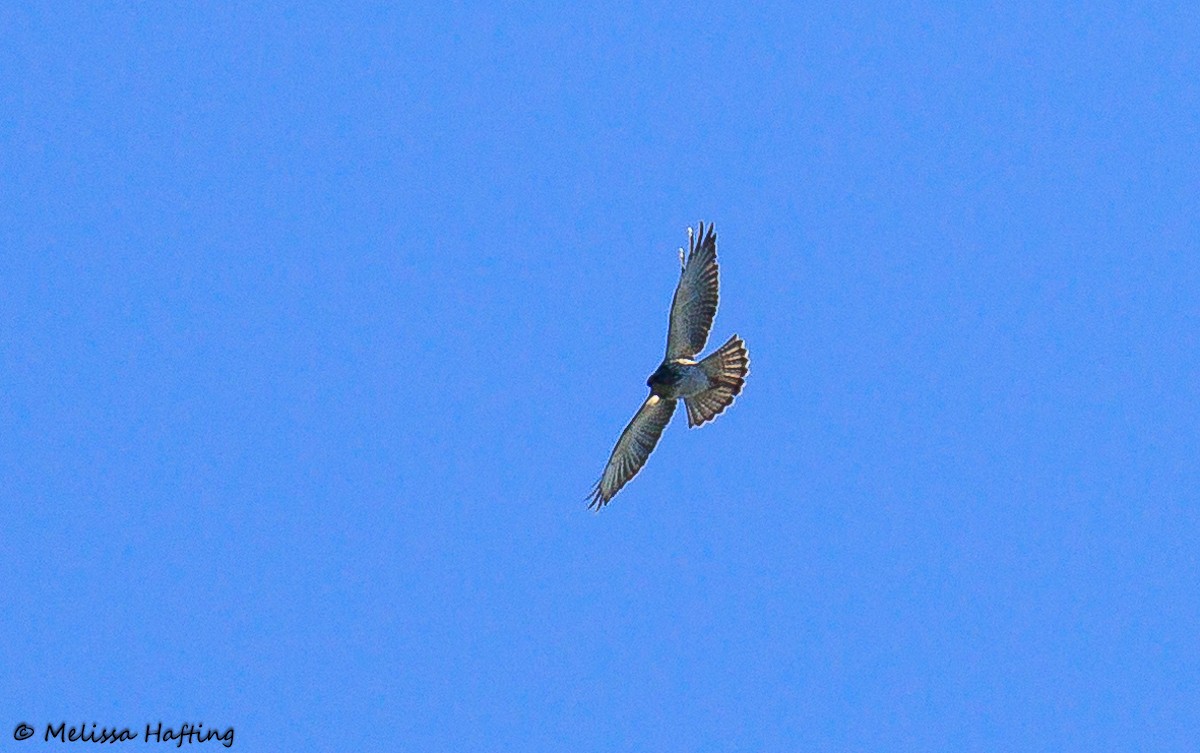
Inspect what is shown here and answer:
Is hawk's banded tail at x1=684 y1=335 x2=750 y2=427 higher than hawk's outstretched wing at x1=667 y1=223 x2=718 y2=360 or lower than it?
lower

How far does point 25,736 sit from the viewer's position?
23.9m

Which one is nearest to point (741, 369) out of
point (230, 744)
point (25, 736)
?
point (230, 744)

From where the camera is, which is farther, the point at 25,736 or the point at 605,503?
the point at 605,503

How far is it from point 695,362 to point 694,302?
74 centimetres

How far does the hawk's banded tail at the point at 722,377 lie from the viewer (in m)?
25.0

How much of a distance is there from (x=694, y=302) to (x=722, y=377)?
964mm

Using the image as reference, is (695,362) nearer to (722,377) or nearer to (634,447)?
(722,377)

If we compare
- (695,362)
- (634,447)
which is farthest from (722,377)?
(634,447)

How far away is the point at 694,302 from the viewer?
1003 inches

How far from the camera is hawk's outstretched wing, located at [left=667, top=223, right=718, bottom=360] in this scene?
25422mm

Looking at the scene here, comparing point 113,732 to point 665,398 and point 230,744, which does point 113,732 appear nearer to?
point 230,744

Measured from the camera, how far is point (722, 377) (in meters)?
25.2

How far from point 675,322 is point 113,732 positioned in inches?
303

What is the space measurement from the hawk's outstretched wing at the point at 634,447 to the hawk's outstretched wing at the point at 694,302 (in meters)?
0.69
